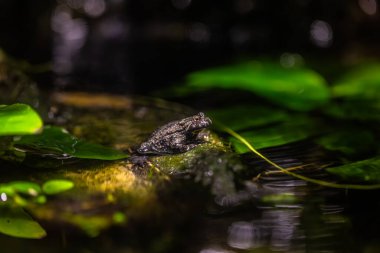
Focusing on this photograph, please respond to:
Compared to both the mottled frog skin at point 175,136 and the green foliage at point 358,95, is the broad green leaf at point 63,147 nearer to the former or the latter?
the mottled frog skin at point 175,136

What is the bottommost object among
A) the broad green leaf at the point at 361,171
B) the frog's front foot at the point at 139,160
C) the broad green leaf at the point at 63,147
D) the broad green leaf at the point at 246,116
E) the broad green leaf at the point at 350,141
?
the broad green leaf at the point at 361,171

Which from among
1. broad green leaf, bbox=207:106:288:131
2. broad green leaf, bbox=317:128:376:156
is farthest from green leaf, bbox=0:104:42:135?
broad green leaf, bbox=317:128:376:156

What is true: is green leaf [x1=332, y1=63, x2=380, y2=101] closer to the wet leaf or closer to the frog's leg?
the frog's leg

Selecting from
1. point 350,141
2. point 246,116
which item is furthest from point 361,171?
point 246,116

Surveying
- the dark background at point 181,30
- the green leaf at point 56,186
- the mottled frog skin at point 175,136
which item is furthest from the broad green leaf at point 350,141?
the dark background at point 181,30

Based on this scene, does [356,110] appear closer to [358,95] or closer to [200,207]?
[358,95]

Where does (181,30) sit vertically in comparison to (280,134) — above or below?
above
